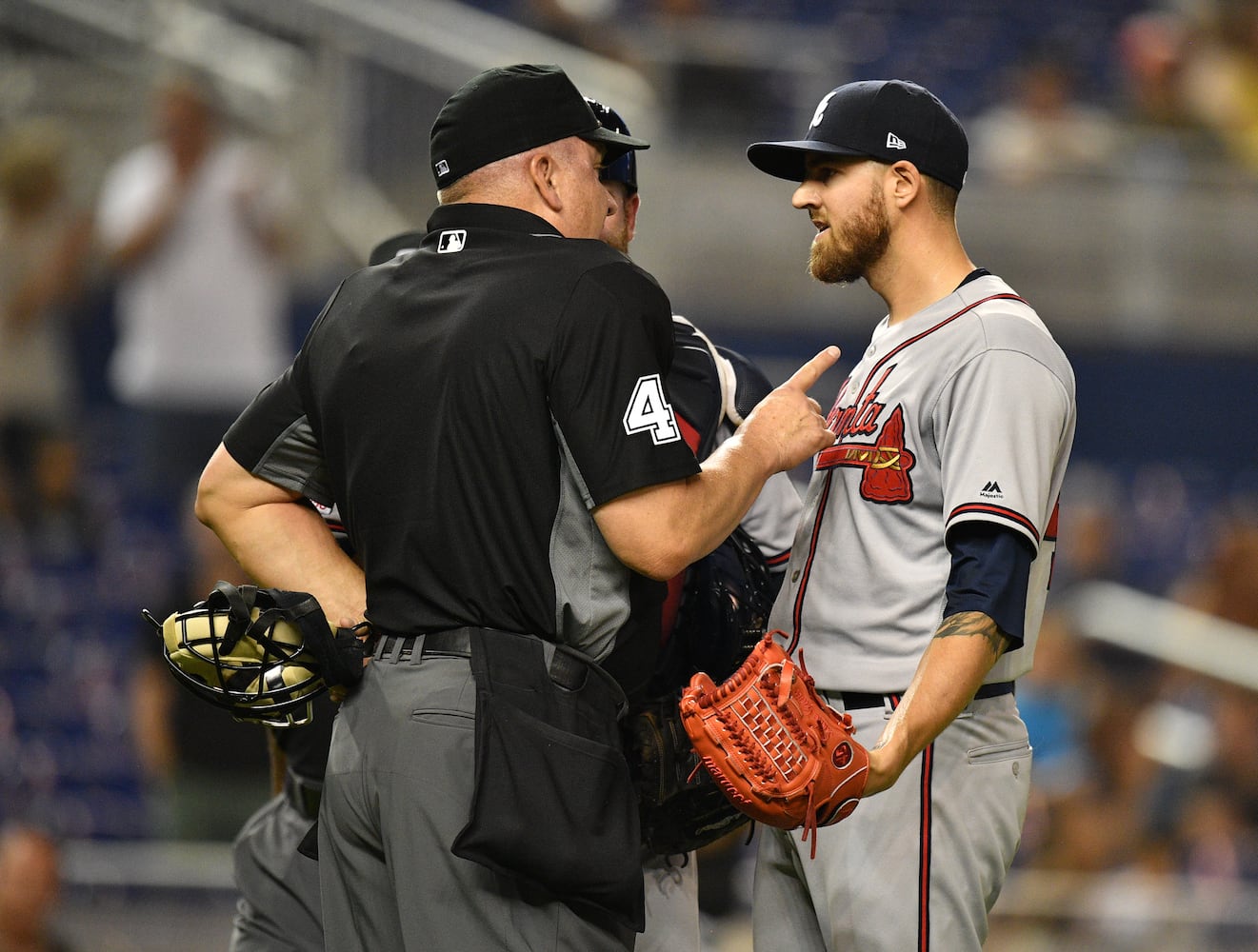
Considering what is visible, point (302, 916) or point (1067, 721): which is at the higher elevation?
point (302, 916)

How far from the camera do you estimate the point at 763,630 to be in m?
3.37

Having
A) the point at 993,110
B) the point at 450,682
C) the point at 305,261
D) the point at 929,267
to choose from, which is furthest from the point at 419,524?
the point at 993,110

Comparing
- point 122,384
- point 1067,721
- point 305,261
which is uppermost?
point 305,261

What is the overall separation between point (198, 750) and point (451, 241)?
4191 mm

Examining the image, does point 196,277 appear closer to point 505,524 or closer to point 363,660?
point 363,660

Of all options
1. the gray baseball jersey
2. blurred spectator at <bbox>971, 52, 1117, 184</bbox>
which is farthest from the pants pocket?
blurred spectator at <bbox>971, 52, 1117, 184</bbox>

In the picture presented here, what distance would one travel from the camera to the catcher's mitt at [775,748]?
2547mm

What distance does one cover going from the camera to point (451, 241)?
282 centimetres

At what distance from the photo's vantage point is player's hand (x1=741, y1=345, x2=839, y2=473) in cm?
280

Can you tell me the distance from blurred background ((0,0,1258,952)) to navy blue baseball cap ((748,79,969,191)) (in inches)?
144

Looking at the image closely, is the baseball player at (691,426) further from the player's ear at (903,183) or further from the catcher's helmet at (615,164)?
the player's ear at (903,183)

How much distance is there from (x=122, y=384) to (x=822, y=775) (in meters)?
5.97

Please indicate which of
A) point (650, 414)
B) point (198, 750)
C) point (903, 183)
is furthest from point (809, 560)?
point (198, 750)

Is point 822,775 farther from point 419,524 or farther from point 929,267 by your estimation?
point 929,267
